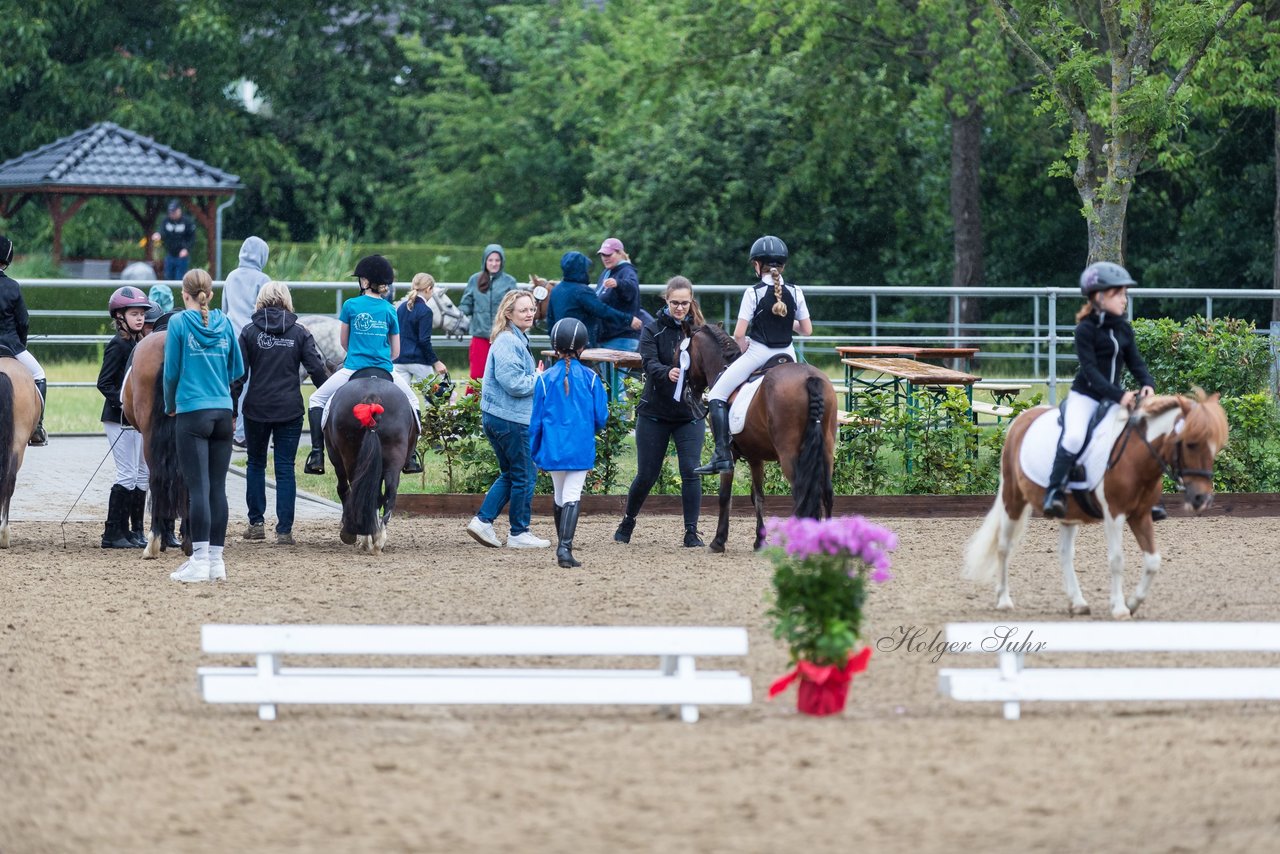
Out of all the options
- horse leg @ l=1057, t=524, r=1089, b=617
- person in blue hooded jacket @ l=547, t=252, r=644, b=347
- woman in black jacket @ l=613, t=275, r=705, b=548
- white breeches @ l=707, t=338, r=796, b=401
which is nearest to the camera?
horse leg @ l=1057, t=524, r=1089, b=617

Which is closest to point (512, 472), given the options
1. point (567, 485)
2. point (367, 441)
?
point (567, 485)

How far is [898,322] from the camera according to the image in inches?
1033

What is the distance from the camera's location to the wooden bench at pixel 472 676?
742 centimetres

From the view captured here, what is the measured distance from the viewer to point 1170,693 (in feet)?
24.9

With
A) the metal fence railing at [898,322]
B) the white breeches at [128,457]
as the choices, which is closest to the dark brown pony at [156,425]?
the white breeches at [128,457]

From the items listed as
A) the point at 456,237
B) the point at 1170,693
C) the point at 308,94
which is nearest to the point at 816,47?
the point at 456,237

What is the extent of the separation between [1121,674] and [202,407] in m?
5.89

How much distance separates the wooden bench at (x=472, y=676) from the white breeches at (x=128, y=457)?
18.1 feet

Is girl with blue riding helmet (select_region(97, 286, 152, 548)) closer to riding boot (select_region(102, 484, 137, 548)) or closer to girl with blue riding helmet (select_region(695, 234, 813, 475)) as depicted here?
riding boot (select_region(102, 484, 137, 548))

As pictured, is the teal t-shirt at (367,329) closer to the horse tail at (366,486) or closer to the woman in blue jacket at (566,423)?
the horse tail at (366,486)

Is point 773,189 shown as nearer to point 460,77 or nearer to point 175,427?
point 460,77

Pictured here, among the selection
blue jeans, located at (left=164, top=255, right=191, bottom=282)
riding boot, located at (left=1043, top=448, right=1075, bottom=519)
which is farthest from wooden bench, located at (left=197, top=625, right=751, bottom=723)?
blue jeans, located at (left=164, top=255, right=191, bottom=282)

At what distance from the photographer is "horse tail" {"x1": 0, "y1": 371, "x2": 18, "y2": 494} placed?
1220 cm

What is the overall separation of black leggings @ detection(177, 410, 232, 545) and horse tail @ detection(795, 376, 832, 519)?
143 inches
